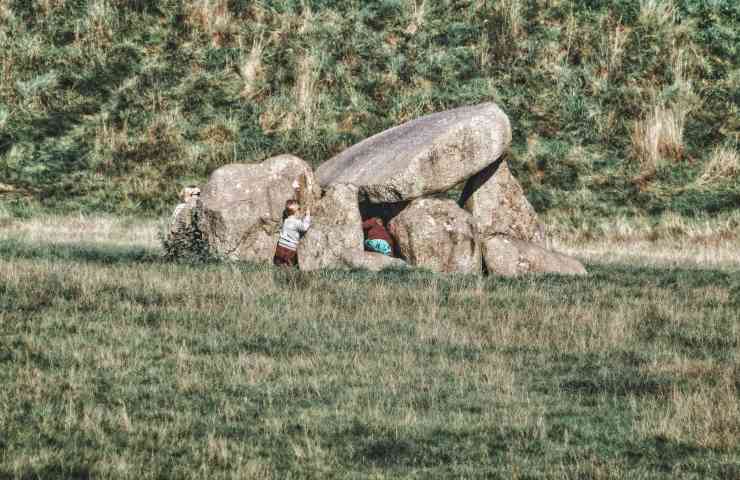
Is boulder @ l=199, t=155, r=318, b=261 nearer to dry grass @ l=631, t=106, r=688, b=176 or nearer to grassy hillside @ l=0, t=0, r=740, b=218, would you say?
grassy hillside @ l=0, t=0, r=740, b=218

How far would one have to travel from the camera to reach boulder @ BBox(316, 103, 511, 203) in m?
22.1

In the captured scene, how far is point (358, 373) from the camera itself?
40.1 ft

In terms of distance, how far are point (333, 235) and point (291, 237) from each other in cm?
93

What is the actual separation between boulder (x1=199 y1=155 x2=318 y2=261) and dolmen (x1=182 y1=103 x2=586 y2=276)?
0.02 m

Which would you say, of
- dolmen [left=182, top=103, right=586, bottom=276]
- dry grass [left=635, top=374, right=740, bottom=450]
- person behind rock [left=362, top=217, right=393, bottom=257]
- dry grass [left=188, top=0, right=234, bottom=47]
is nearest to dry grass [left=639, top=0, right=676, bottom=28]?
dry grass [left=188, top=0, right=234, bottom=47]

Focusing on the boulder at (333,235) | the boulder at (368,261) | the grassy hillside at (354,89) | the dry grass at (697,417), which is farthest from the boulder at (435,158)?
the dry grass at (697,417)

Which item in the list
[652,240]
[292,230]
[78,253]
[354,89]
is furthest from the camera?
[354,89]

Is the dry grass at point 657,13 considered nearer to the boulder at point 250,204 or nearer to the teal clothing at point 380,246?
the boulder at point 250,204

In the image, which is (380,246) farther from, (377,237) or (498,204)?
(498,204)

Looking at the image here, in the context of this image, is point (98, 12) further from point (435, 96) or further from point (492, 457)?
point (492, 457)

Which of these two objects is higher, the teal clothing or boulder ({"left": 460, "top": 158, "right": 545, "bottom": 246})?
boulder ({"left": 460, "top": 158, "right": 545, "bottom": 246})

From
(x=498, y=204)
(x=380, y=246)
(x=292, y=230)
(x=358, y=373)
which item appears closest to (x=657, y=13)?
(x=498, y=204)

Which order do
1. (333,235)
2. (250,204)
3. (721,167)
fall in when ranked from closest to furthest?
(333,235)
(250,204)
(721,167)

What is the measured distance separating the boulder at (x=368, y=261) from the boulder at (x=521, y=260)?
195 centimetres
